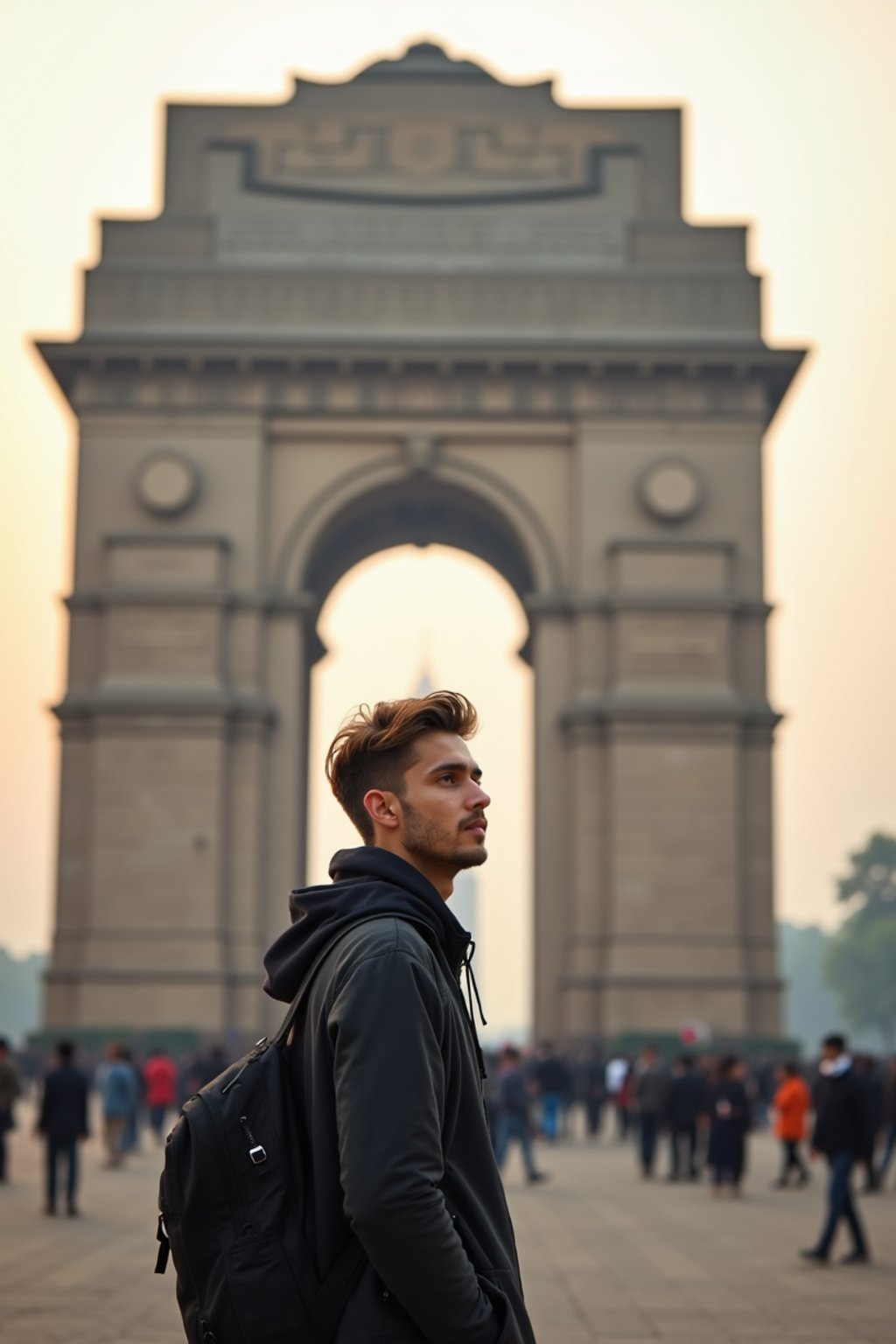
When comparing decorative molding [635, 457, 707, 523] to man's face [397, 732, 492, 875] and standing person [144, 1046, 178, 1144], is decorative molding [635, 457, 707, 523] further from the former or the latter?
man's face [397, 732, 492, 875]

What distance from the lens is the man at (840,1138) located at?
14336mm

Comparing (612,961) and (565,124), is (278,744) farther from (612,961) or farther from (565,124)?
(565,124)

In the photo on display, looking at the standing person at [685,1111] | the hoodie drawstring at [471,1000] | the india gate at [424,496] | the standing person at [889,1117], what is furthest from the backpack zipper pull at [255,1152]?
the india gate at [424,496]

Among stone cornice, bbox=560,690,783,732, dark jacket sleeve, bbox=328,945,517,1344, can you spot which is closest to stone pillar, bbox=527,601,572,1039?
stone cornice, bbox=560,690,783,732

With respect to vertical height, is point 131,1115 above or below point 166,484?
below

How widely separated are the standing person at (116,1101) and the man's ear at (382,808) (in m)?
19.4

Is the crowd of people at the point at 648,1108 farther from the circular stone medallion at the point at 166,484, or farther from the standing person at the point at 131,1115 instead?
the circular stone medallion at the point at 166,484

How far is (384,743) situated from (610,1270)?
34.7 ft

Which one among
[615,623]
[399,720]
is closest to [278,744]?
[615,623]

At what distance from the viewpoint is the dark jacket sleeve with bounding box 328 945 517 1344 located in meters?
3.63

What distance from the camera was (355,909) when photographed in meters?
4.12

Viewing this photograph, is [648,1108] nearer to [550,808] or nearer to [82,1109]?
[82,1109]

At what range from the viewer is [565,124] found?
43.7 metres

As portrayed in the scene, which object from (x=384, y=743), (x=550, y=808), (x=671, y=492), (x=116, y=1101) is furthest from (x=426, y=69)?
(x=384, y=743)
